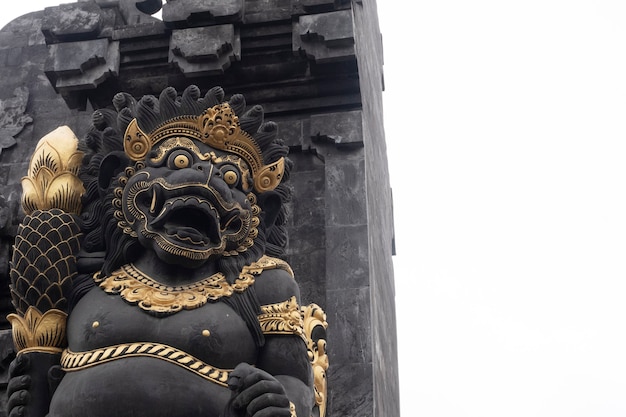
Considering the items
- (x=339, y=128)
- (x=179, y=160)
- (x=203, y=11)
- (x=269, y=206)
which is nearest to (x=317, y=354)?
(x=269, y=206)

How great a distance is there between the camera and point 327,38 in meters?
8.35

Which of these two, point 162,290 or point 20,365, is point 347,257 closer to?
point 162,290

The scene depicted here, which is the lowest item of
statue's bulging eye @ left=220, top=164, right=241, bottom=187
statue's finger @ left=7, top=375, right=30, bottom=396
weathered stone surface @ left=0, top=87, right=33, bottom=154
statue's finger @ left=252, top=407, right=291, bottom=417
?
statue's finger @ left=252, top=407, right=291, bottom=417

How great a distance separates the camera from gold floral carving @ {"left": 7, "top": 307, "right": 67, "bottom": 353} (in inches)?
242

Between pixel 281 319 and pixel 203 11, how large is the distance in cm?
366

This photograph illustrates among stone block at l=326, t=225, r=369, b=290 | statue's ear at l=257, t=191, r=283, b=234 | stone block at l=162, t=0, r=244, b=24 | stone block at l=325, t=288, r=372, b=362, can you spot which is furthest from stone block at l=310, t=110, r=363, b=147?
statue's ear at l=257, t=191, r=283, b=234

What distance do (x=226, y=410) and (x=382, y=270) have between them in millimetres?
4200

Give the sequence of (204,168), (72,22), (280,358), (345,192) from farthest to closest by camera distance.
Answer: (72,22) < (345,192) < (204,168) < (280,358)

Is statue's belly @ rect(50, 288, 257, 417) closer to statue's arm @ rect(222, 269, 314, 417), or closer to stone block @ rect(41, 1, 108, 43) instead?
statue's arm @ rect(222, 269, 314, 417)

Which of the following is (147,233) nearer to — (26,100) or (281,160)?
(281,160)

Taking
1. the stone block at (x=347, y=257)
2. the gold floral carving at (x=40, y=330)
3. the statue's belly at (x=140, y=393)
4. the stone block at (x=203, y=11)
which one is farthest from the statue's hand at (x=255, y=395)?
the stone block at (x=203, y=11)

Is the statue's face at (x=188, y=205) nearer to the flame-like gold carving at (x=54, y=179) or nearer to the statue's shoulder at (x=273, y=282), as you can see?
the statue's shoulder at (x=273, y=282)

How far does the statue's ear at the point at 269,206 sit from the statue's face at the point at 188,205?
216 millimetres

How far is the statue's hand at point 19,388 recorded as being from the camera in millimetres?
5914
